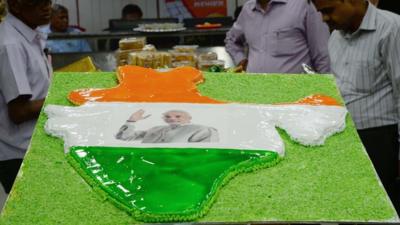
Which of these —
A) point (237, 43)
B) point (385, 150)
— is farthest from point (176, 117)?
point (237, 43)

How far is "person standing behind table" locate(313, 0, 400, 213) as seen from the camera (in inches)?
92.1

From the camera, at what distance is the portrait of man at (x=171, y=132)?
1467 mm

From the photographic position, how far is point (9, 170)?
8.32ft

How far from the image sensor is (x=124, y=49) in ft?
10.6

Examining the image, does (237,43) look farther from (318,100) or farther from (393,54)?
(318,100)

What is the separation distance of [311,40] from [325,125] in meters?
1.77

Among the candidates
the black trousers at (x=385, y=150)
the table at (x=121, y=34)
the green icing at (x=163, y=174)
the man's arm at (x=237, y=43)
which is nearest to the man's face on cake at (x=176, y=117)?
the green icing at (x=163, y=174)

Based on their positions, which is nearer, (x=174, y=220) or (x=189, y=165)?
(x=174, y=220)

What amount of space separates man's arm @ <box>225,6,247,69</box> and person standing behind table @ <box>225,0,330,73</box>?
11 centimetres

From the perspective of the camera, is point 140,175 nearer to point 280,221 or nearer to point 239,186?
point 239,186

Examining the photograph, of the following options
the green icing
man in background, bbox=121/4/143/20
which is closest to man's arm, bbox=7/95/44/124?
the green icing

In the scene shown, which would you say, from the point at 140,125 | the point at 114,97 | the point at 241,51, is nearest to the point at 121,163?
the point at 140,125

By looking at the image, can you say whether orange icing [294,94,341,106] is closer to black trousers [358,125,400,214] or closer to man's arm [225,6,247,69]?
black trousers [358,125,400,214]

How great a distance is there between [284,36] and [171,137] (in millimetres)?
1974
